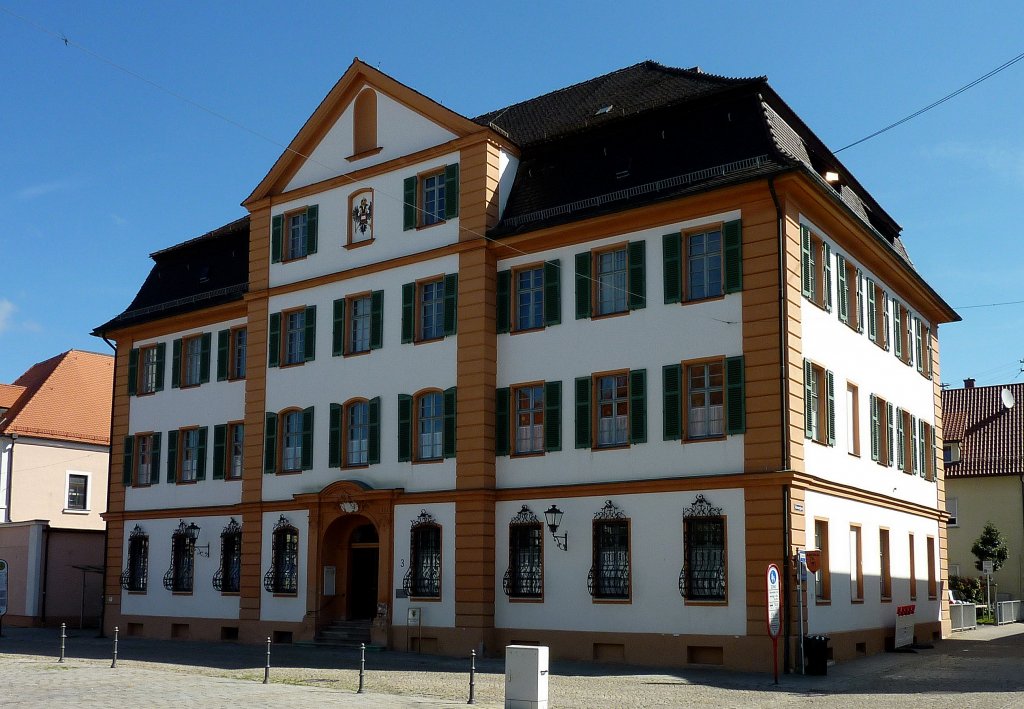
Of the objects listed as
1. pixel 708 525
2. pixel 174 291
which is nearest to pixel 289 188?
pixel 174 291

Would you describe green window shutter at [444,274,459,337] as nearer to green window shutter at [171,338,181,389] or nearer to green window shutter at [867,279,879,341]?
green window shutter at [867,279,879,341]

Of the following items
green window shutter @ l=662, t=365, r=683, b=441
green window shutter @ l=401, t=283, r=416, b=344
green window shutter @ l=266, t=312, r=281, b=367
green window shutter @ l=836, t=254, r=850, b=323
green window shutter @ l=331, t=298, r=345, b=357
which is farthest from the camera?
green window shutter @ l=266, t=312, r=281, b=367

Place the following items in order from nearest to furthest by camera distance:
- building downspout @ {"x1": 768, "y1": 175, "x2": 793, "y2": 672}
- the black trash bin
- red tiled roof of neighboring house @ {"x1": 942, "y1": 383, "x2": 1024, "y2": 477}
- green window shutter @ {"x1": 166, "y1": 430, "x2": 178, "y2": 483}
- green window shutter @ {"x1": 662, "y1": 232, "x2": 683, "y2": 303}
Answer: the black trash bin → building downspout @ {"x1": 768, "y1": 175, "x2": 793, "y2": 672} → green window shutter @ {"x1": 662, "y1": 232, "x2": 683, "y2": 303} → green window shutter @ {"x1": 166, "y1": 430, "x2": 178, "y2": 483} → red tiled roof of neighboring house @ {"x1": 942, "y1": 383, "x2": 1024, "y2": 477}

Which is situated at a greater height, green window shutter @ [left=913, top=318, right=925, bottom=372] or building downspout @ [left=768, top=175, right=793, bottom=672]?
green window shutter @ [left=913, top=318, right=925, bottom=372]

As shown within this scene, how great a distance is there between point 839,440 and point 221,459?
17946 millimetres

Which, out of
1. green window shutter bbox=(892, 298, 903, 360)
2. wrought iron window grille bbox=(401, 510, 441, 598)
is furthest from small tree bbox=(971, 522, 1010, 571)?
wrought iron window grille bbox=(401, 510, 441, 598)

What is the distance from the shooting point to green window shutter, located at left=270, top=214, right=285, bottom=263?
113 ft

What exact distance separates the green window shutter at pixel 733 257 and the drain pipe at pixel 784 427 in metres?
0.87

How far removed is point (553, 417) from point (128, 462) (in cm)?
1737

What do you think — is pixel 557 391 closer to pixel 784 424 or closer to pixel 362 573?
pixel 784 424

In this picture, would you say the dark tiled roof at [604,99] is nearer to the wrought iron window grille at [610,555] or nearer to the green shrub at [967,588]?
the wrought iron window grille at [610,555]

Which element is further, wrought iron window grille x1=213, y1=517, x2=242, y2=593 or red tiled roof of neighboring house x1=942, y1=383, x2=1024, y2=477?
red tiled roof of neighboring house x1=942, y1=383, x2=1024, y2=477

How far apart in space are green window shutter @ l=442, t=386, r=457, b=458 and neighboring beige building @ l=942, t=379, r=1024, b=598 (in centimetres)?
3217

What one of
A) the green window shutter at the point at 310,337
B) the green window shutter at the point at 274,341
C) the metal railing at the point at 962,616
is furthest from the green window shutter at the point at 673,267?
the metal railing at the point at 962,616
